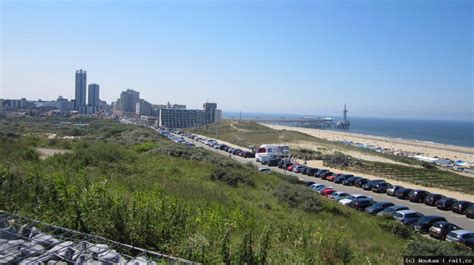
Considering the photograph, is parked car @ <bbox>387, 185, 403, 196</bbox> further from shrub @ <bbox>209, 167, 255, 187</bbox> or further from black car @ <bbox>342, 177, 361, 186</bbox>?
shrub @ <bbox>209, 167, 255, 187</bbox>

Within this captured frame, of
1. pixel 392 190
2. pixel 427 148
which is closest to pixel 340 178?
pixel 392 190

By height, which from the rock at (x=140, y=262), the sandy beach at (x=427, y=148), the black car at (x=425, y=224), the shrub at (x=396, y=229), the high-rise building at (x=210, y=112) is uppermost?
the high-rise building at (x=210, y=112)

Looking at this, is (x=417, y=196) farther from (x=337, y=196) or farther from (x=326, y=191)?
(x=326, y=191)

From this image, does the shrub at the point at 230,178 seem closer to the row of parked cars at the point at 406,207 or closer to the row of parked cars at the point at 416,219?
the row of parked cars at the point at 406,207

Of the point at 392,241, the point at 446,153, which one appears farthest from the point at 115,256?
the point at 446,153

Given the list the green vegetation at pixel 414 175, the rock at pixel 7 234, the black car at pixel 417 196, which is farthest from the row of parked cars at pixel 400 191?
the rock at pixel 7 234

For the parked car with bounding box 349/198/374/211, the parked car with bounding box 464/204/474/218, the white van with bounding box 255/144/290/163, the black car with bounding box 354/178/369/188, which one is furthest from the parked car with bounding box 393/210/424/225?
the white van with bounding box 255/144/290/163

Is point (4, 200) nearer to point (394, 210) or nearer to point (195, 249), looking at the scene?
point (195, 249)
